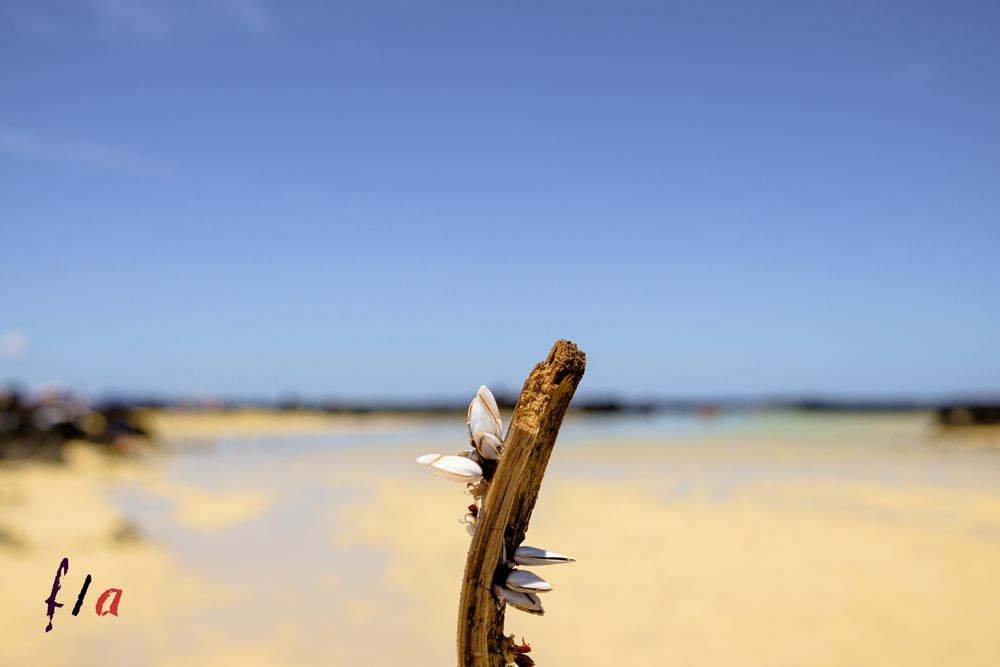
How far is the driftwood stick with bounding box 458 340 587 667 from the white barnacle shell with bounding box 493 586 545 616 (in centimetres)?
1

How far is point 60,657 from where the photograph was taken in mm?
4707

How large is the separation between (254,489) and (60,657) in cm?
826

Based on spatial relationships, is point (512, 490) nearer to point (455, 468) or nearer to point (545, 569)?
point (455, 468)

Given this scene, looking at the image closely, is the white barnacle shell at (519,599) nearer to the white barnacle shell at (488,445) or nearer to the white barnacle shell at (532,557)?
the white barnacle shell at (532,557)

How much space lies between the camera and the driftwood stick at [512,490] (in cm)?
111

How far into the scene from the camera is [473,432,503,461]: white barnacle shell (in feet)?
3.85

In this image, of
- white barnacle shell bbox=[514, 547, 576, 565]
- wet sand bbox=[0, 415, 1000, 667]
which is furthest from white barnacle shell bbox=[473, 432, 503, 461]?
wet sand bbox=[0, 415, 1000, 667]

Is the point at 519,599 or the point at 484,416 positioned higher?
the point at 484,416

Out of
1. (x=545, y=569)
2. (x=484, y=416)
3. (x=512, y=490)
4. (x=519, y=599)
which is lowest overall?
(x=519, y=599)

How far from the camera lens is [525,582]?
115 cm

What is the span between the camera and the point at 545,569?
12.8ft

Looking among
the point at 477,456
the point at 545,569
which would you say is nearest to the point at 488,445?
the point at 477,456

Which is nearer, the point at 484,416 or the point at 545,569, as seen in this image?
the point at 484,416

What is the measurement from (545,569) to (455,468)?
2.98 m
